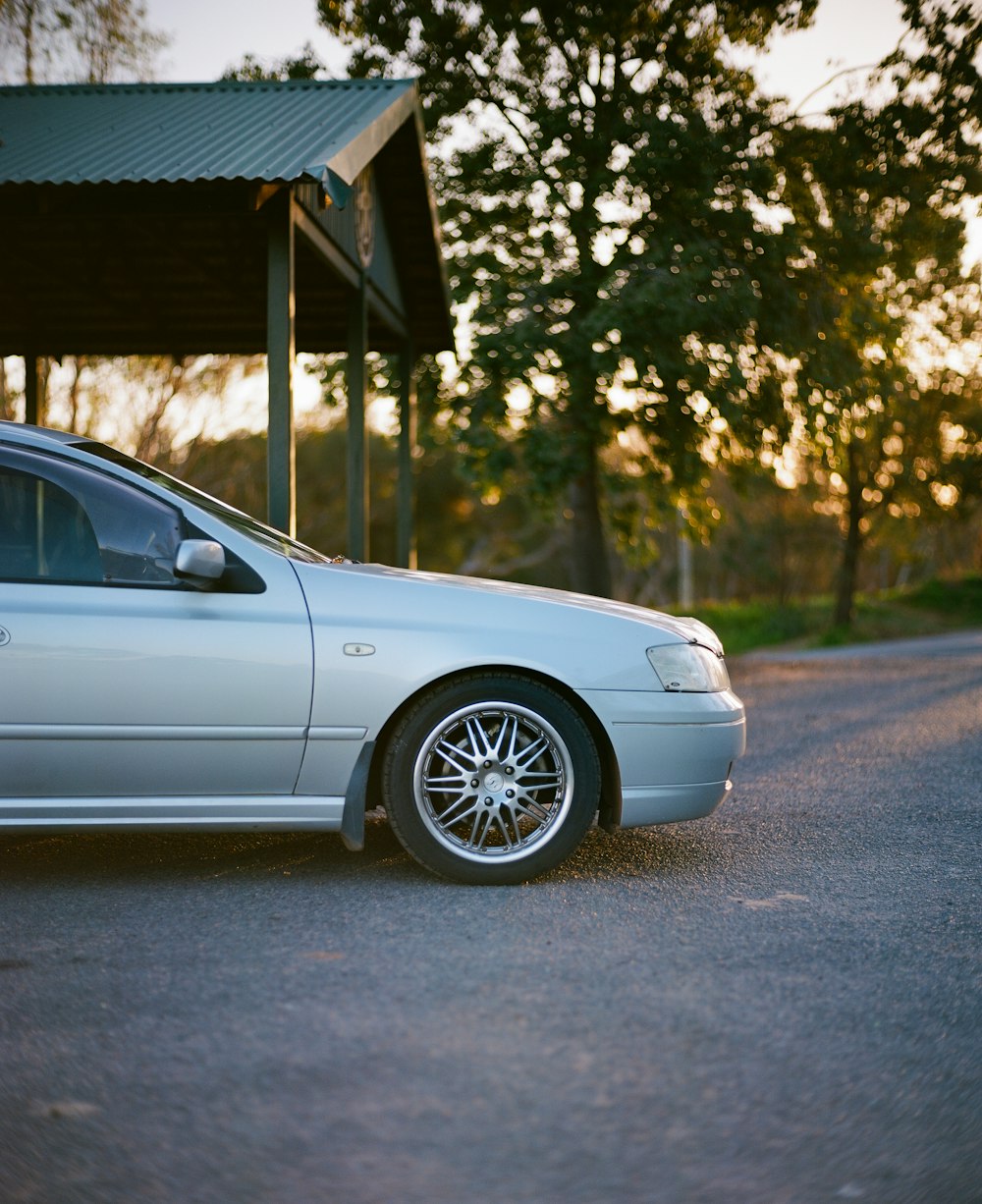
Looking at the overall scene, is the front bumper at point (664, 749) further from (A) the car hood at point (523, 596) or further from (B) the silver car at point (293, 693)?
(A) the car hood at point (523, 596)

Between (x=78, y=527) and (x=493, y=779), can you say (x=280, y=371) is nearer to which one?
(x=78, y=527)

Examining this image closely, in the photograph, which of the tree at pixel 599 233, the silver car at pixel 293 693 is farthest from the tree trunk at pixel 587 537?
the silver car at pixel 293 693

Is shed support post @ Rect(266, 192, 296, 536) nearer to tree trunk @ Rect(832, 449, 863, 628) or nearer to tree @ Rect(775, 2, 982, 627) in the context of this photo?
tree @ Rect(775, 2, 982, 627)

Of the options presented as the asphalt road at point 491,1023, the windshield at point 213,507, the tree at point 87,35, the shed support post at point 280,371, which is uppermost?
the tree at point 87,35

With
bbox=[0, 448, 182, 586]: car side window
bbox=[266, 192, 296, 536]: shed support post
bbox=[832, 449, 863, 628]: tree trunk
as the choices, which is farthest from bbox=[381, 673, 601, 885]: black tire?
bbox=[832, 449, 863, 628]: tree trunk

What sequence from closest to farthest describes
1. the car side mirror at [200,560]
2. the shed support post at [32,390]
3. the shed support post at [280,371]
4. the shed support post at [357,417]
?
the car side mirror at [200,560]
the shed support post at [280,371]
the shed support post at [357,417]
the shed support post at [32,390]

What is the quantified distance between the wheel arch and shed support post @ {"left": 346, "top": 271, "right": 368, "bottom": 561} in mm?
5320

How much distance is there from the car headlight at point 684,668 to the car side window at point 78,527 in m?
1.84

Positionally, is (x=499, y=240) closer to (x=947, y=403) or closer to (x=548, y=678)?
(x=947, y=403)

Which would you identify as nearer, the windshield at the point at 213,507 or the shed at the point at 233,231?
the windshield at the point at 213,507

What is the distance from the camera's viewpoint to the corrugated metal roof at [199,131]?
780cm

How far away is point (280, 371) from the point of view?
8.38 m

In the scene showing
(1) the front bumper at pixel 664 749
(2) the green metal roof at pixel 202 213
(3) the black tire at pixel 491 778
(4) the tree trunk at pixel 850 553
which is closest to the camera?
(3) the black tire at pixel 491 778

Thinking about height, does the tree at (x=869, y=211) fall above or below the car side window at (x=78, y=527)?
above
